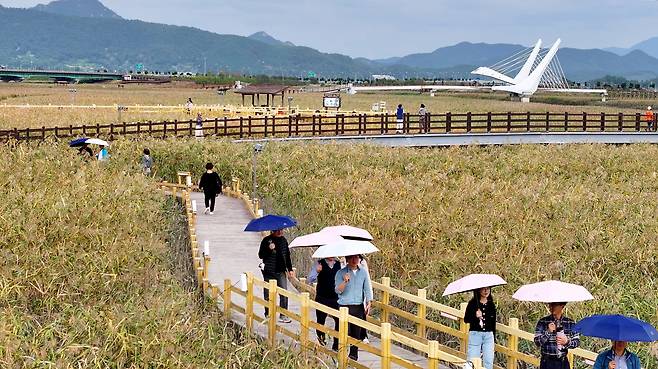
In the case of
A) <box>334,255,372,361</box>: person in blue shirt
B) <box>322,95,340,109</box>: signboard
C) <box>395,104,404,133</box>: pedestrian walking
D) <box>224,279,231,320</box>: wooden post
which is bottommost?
<box>224,279,231,320</box>: wooden post

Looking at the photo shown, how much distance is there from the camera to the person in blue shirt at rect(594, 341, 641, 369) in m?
8.60

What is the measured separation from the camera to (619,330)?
846 cm

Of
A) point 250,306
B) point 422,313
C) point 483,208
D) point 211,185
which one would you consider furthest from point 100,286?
point 483,208

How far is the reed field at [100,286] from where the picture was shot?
1080cm

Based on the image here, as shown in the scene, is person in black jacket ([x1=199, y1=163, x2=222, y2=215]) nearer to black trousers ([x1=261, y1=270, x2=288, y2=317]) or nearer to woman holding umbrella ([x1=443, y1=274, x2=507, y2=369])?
black trousers ([x1=261, y1=270, x2=288, y2=317])

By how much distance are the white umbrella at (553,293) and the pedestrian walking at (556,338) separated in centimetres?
10

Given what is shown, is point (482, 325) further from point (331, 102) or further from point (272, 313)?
point (331, 102)

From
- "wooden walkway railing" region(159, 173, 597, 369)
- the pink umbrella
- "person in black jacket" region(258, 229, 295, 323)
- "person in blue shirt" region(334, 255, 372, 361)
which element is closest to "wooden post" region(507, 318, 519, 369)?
"wooden walkway railing" region(159, 173, 597, 369)

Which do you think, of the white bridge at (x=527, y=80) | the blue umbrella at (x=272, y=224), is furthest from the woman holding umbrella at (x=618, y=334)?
the white bridge at (x=527, y=80)

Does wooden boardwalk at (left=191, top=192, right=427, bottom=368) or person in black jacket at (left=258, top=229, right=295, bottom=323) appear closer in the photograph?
wooden boardwalk at (left=191, top=192, right=427, bottom=368)

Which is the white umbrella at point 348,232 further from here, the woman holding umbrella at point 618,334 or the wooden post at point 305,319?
the woman holding umbrella at point 618,334

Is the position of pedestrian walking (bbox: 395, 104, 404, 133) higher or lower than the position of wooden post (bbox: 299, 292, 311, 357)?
higher

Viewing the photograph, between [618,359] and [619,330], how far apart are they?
330 mm

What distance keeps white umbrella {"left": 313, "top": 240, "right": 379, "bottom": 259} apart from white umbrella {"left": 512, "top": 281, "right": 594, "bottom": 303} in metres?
2.71
